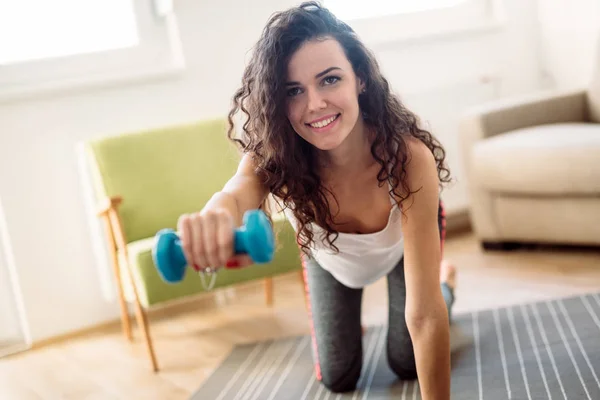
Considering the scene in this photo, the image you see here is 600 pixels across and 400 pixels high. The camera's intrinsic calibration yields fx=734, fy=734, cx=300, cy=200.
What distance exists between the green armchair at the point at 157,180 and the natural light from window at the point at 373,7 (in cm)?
96

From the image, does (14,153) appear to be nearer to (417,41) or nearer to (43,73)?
(43,73)

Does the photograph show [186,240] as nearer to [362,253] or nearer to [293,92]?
[293,92]

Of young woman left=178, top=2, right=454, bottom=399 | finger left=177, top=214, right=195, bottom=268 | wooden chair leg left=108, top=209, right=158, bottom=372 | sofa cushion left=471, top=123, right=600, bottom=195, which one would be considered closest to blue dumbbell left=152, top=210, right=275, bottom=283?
finger left=177, top=214, right=195, bottom=268

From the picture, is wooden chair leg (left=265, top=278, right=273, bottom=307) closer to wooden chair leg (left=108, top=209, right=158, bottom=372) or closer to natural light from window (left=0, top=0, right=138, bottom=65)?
wooden chair leg (left=108, top=209, right=158, bottom=372)

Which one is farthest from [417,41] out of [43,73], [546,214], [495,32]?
[43,73]

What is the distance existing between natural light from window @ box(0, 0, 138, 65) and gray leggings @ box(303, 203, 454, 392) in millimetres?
1567

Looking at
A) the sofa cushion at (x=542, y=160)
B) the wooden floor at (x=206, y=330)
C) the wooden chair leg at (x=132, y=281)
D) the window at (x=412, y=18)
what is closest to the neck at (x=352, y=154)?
the wooden floor at (x=206, y=330)

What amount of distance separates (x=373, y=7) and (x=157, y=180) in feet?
4.77

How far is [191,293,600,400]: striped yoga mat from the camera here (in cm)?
173

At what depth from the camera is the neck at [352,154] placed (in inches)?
60.5

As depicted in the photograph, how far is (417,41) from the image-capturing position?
3453 mm

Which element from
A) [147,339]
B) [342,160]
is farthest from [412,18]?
[342,160]

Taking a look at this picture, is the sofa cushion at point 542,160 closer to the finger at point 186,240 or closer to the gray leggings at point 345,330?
the gray leggings at point 345,330

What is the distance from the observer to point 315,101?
1.34m
